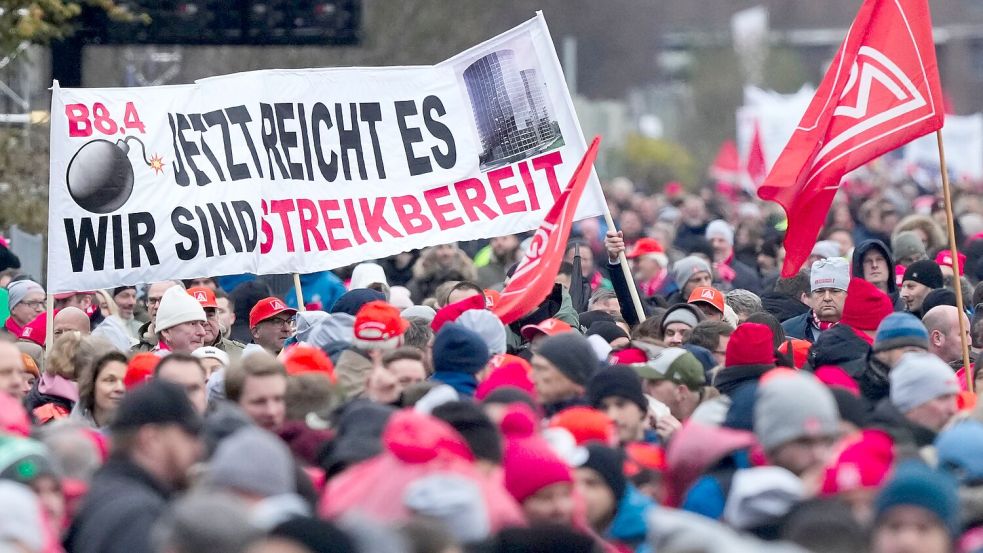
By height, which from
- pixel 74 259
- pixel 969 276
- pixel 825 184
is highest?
pixel 74 259

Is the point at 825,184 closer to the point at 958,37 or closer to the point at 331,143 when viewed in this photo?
the point at 331,143

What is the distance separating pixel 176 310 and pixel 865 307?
11.7 feet

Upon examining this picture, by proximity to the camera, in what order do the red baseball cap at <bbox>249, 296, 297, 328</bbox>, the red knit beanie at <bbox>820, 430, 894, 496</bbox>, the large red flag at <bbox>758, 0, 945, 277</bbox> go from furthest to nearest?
the red baseball cap at <bbox>249, 296, 297, 328</bbox>
the large red flag at <bbox>758, 0, 945, 277</bbox>
the red knit beanie at <bbox>820, 430, 894, 496</bbox>

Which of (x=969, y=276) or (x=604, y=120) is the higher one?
(x=604, y=120)

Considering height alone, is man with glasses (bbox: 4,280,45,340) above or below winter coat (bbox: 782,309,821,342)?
above

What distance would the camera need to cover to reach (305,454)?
267 inches

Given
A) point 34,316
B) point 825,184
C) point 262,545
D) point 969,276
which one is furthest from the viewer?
point 969,276

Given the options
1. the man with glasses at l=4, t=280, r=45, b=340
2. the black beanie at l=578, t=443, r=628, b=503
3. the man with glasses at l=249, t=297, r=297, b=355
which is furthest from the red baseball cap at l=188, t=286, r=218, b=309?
the black beanie at l=578, t=443, r=628, b=503

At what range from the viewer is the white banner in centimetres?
1040

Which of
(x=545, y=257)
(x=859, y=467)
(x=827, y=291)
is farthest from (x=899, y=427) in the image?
(x=827, y=291)

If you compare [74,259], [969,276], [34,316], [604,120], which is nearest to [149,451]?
[74,259]

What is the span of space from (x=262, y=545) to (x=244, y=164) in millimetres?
6110

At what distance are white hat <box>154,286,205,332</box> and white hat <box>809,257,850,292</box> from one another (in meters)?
3.58

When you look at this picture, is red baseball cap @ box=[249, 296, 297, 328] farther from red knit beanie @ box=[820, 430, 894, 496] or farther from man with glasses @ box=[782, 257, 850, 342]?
red knit beanie @ box=[820, 430, 894, 496]
